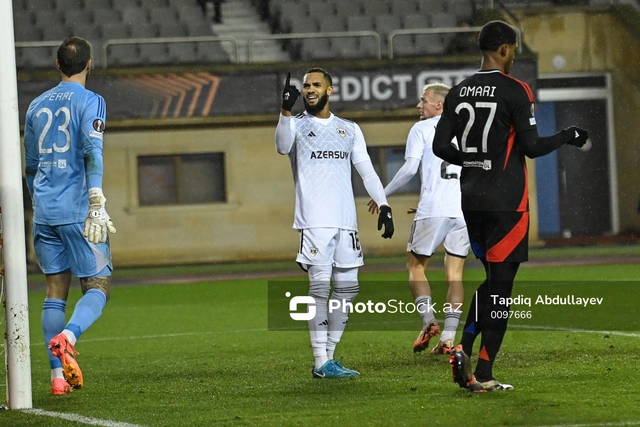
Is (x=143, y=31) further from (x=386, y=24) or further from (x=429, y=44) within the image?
(x=429, y=44)

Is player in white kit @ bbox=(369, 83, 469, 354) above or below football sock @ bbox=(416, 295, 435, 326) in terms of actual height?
above

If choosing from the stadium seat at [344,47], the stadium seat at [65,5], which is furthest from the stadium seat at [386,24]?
the stadium seat at [65,5]

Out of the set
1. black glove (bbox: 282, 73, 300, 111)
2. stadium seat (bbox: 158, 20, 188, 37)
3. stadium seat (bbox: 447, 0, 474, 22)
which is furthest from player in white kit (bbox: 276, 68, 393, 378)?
stadium seat (bbox: 447, 0, 474, 22)

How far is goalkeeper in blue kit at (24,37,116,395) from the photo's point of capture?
6.96 metres

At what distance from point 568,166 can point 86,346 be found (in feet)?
62.6

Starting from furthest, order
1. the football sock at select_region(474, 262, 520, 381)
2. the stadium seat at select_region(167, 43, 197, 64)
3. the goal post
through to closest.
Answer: the stadium seat at select_region(167, 43, 197, 64)
the football sock at select_region(474, 262, 520, 381)
the goal post

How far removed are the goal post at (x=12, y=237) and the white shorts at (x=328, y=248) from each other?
1.81 metres

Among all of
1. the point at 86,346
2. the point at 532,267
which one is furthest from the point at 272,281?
the point at 86,346

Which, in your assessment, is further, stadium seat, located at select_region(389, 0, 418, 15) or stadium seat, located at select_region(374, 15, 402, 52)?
stadium seat, located at select_region(389, 0, 418, 15)

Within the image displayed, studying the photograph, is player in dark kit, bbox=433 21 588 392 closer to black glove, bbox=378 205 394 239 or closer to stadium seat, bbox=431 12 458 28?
black glove, bbox=378 205 394 239

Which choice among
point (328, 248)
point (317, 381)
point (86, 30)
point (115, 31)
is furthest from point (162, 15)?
point (317, 381)

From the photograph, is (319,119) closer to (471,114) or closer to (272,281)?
(471,114)

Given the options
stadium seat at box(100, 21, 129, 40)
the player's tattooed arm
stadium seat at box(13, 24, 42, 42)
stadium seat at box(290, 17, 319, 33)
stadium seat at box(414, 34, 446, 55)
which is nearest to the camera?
the player's tattooed arm

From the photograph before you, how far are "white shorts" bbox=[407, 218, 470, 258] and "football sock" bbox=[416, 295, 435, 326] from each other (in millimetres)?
329
